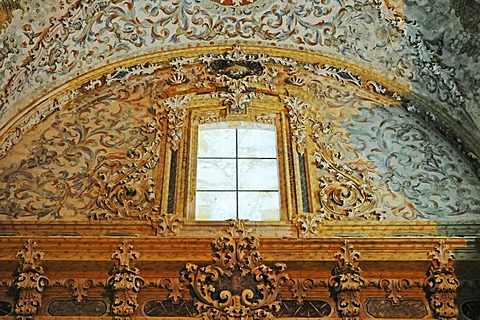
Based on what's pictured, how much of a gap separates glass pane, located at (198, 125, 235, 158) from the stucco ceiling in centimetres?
99

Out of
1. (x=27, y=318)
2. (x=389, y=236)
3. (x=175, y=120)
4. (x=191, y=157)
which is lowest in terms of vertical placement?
(x=27, y=318)

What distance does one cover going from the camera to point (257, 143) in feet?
21.8

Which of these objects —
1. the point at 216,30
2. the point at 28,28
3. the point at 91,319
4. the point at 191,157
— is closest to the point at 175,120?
the point at 191,157

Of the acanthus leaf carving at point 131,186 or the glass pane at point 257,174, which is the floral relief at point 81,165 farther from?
the glass pane at point 257,174

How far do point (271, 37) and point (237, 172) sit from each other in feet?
5.20

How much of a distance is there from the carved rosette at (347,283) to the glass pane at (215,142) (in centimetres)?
160

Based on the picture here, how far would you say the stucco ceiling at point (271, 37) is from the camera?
6.47 meters

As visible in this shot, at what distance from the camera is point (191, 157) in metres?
6.38

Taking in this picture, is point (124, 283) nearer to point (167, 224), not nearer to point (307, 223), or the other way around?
point (167, 224)

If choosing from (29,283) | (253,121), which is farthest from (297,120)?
(29,283)

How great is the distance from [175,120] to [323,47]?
1668 mm

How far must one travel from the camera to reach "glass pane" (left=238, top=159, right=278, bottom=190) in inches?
→ 246

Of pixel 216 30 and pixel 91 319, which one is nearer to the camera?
pixel 91 319

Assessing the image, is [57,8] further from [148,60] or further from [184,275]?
[184,275]
